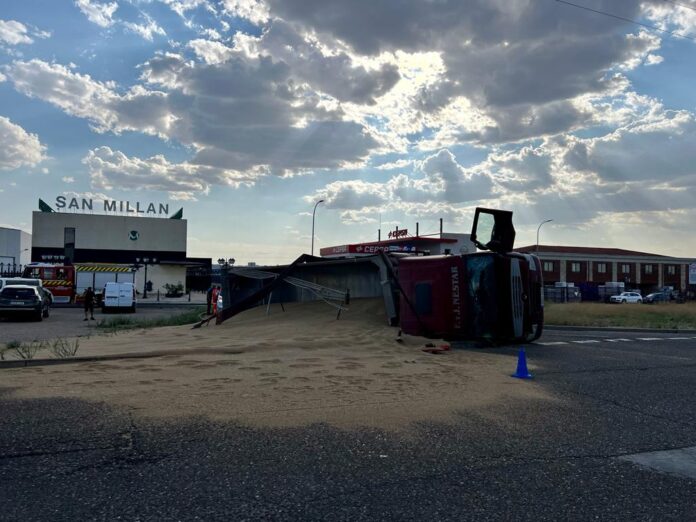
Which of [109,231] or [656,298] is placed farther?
[109,231]

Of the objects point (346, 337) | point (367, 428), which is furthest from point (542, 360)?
point (367, 428)

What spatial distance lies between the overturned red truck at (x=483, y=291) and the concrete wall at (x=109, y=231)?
67.4m

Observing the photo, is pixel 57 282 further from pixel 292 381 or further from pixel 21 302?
pixel 292 381

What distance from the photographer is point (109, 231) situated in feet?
247

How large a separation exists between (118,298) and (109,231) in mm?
44889

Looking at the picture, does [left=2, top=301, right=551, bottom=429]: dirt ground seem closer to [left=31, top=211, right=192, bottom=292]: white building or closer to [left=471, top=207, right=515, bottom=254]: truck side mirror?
[left=471, top=207, right=515, bottom=254]: truck side mirror

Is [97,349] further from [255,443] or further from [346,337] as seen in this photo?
[255,443]

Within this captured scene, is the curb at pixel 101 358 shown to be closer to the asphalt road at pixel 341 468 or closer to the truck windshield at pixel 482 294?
the asphalt road at pixel 341 468

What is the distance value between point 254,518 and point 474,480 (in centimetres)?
182

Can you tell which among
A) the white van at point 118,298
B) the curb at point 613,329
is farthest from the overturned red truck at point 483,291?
the white van at point 118,298

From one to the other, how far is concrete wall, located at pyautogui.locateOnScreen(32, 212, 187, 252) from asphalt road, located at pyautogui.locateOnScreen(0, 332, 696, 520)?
72.6 metres

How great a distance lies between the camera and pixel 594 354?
13.2 meters

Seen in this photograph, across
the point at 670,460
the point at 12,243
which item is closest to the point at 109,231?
the point at 12,243

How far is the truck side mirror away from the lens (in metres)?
13.9
